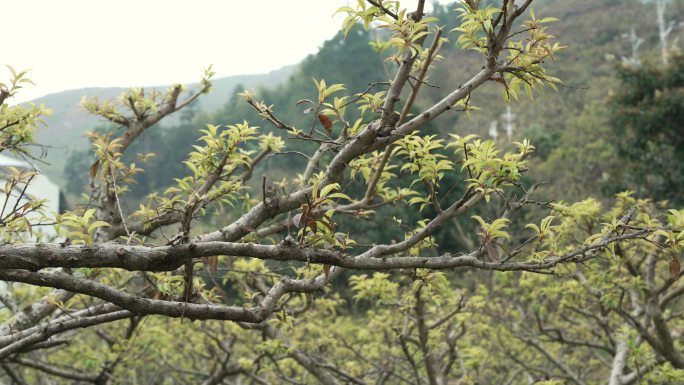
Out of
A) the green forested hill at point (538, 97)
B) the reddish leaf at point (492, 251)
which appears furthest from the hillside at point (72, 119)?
the green forested hill at point (538, 97)

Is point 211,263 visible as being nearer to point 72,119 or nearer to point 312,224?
point 312,224

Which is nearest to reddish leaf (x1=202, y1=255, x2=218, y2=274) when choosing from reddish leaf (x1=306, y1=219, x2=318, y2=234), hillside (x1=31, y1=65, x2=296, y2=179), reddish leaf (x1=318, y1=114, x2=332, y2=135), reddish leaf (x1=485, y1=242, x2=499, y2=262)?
reddish leaf (x1=306, y1=219, x2=318, y2=234)

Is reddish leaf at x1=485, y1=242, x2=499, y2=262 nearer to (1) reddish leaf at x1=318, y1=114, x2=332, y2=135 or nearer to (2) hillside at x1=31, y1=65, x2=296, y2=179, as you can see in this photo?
(1) reddish leaf at x1=318, y1=114, x2=332, y2=135

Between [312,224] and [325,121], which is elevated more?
[325,121]

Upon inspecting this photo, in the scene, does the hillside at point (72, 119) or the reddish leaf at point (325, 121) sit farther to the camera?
the hillside at point (72, 119)

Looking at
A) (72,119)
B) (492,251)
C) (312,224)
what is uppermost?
(72,119)

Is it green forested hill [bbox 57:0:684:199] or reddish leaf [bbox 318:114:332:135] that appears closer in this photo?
reddish leaf [bbox 318:114:332:135]

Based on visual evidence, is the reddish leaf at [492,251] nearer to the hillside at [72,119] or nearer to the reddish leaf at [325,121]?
the reddish leaf at [325,121]

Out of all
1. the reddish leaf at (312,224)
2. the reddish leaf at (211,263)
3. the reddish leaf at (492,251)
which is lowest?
the reddish leaf at (492,251)

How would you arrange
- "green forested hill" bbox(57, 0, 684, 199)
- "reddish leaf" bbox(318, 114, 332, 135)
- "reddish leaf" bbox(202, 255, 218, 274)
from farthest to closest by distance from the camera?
"green forested hill" bbox(57, 0, 684, 199) < "reddish leaf" bbox(318, 114, 332, 135) < "reddish leaf" bbox(202, 255, 218, 274)

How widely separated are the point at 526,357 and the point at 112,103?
6.62 m

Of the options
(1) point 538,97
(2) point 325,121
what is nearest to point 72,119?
(1) point 538,97

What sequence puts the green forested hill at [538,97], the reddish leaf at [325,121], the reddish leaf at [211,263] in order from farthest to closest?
the green forested hill at [538,97] < the reddish leaf at [325,121] < the reddish leaf at [211,263]

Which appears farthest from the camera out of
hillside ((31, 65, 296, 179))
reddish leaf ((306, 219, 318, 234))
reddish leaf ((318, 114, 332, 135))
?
hillside ((31, 65, 296, 179))
